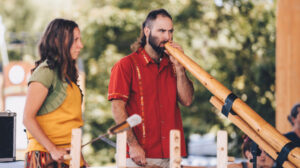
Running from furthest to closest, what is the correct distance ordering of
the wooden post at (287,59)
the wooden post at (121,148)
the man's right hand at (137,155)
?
the wooden post at (287,59), the man's right hand at (137,155), the wooden post at (121,148)

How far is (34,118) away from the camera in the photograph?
2117 mm

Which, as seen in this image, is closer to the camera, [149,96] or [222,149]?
[222,149]

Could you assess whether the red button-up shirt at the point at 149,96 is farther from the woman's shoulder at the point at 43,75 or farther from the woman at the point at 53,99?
the woman's shoulder at the point at 43,75

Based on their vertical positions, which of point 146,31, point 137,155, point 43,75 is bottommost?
point 137,155

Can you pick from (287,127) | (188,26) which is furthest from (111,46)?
(287,127)

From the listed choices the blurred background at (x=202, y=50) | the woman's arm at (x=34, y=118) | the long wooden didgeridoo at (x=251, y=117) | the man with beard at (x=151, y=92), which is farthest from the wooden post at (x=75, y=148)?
the blurred background at (x=202, y=50)

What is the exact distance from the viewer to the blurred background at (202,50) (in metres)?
9.65

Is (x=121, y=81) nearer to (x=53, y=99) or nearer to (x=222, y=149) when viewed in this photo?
(x=53, y=99)

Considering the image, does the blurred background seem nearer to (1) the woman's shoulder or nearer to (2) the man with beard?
(2) the man with beard

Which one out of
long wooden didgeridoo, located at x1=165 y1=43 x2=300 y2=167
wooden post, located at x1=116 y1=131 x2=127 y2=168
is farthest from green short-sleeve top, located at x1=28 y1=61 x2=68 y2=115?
long wooden didgeridoo, located at x1=165 y1=43 x2=300 y2=167

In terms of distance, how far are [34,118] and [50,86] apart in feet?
0.56

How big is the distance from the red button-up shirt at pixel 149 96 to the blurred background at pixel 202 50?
674cm

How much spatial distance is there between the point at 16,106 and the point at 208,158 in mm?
3170

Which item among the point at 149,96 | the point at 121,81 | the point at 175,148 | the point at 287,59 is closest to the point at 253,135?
the point at 175,148
